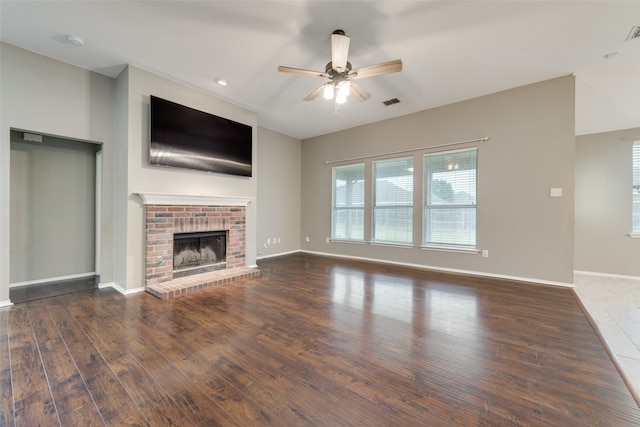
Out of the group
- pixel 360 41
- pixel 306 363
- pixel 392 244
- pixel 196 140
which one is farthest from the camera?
pixel 392 244

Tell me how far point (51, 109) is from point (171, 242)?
2.19 m

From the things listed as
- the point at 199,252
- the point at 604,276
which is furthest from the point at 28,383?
the point at 604,276

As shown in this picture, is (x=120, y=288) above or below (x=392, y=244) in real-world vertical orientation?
below

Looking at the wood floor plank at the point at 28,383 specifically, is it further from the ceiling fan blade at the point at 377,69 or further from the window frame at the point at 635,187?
the window frame at the point at 635,187

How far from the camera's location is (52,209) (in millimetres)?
3676

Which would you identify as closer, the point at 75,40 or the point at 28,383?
the point at 28,383

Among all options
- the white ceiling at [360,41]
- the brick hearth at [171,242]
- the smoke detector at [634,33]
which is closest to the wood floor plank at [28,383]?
the brick hearth at [171,242]

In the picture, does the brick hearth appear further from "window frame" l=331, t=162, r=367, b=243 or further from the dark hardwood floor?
"window frame" l=331, t=162, r=367, b=243

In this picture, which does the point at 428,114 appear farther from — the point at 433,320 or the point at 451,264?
the point at 433,320

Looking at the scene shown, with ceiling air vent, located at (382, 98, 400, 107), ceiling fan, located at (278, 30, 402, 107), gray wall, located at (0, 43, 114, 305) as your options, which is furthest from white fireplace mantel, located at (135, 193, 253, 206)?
ceiling air vent, located at (382, 98, 400, 107)

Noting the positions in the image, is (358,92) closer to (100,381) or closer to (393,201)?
(393,201)

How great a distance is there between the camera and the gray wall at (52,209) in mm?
3426

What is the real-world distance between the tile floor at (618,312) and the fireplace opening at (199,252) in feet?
15.4

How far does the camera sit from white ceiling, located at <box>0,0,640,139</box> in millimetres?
2416
